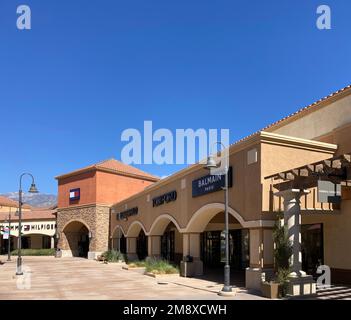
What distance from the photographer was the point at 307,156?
19.4m

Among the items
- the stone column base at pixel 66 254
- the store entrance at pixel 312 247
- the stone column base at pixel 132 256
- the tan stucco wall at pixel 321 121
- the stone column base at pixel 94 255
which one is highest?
the tan stucco wall at pixel 321 121

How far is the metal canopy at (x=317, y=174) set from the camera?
606 inches

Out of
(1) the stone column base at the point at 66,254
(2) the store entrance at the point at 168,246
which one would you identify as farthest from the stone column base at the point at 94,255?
(2) the store entrance at the point at 168,246

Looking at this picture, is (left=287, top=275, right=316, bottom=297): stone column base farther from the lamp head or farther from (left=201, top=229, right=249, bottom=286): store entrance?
the lamp head

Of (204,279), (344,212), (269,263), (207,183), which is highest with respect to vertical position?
(207,183)

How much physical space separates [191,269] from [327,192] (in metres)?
11.5

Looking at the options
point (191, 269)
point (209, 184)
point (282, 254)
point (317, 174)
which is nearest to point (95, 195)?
point (191, 269)

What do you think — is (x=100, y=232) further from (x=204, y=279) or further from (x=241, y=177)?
(x=241, y=177)

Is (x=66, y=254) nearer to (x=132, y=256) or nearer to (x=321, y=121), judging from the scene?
(x=132, y=256)

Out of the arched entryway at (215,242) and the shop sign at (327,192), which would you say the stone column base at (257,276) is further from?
the shop sign at (327,192)

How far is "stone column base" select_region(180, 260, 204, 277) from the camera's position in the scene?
24328 millimetres
